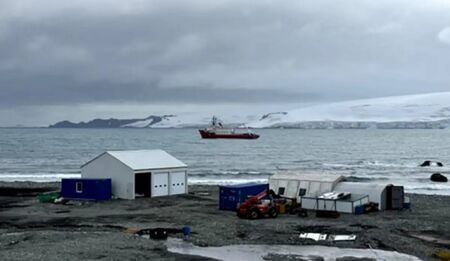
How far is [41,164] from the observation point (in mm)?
90312

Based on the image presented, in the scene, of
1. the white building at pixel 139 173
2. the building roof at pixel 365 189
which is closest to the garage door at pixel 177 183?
the white building at pixel 139 173

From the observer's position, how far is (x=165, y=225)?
32.6 meters

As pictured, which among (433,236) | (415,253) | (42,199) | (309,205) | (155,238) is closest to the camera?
(415,253)

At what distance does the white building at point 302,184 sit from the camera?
40656 millimetres

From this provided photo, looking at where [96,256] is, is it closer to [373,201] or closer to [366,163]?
[373,201]

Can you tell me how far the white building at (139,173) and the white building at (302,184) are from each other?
24.5 ft

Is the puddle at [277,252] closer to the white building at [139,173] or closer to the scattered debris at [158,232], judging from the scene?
the scattered debris at [158,232]

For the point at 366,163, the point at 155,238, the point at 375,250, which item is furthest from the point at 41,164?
the point at 375,250

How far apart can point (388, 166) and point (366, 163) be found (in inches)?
277

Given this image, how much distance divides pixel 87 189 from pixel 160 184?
5.16 m

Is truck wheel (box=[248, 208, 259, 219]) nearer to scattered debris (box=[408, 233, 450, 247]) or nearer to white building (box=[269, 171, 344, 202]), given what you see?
white building (box=[269, 171, 344, 202])

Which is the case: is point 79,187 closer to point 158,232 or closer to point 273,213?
point 273,213

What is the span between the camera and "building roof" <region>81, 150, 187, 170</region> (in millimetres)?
43406

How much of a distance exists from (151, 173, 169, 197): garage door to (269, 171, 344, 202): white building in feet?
25.4
